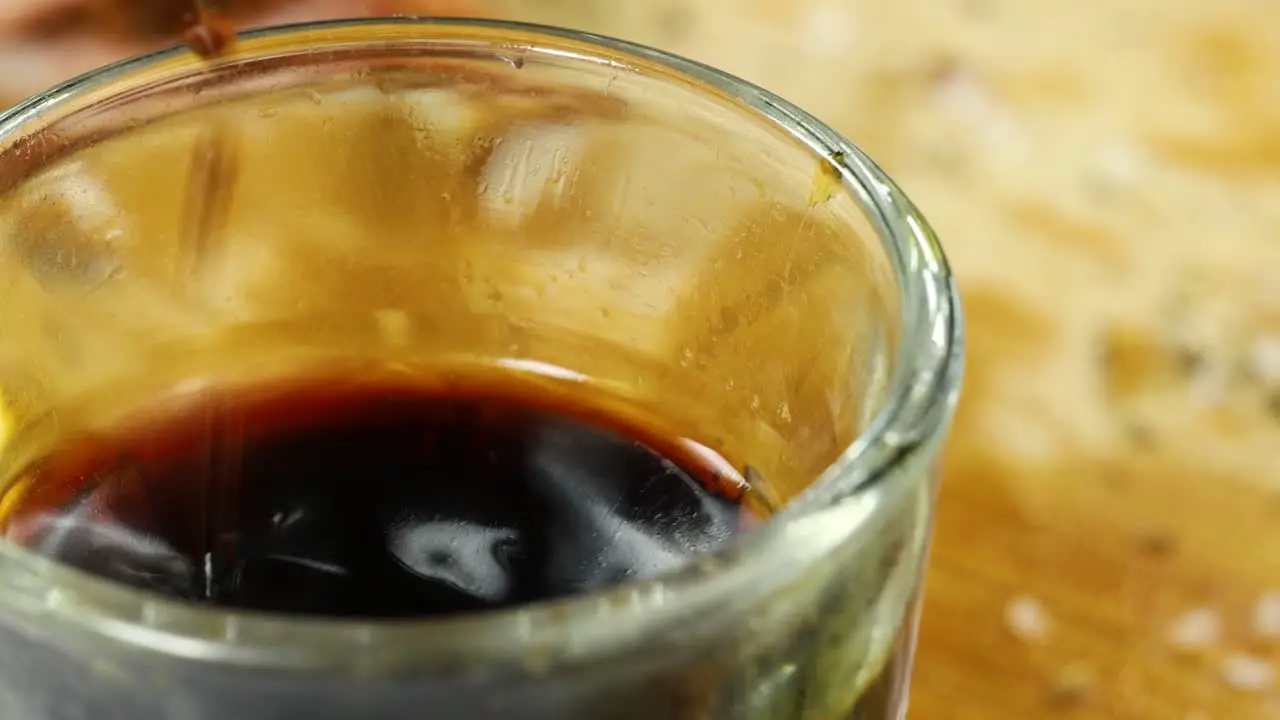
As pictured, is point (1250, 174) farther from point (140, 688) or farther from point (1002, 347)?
point (140, 688)

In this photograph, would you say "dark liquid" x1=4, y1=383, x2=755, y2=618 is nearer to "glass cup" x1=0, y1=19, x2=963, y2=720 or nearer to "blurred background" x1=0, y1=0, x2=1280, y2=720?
"glass cup" x1=0, y1=19, x2=963, y2=720

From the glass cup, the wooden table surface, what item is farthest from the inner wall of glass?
the wooden table surface

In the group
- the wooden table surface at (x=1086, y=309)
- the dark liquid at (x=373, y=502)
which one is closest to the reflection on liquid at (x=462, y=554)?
the dark liquid at (x=373, y=502)

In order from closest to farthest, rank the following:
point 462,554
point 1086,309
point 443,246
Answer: point 462,554 → point 443,246 → point 1086,309

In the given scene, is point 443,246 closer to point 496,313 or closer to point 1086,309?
point 496,313

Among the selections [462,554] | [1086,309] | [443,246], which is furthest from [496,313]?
[1086,309]

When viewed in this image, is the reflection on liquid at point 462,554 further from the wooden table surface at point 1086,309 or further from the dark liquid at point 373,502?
the wooden table surface at point 1086,309
